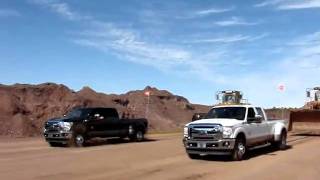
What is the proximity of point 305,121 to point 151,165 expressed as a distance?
69.6 feet

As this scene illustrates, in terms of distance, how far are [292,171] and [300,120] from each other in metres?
21.1

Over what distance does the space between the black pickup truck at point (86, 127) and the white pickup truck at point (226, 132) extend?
815 cm

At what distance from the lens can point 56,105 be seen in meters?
60.3

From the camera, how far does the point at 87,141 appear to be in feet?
93.7

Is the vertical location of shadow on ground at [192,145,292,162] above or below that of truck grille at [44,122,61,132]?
below

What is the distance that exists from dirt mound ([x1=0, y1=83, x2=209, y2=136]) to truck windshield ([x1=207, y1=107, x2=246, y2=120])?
28.4 m

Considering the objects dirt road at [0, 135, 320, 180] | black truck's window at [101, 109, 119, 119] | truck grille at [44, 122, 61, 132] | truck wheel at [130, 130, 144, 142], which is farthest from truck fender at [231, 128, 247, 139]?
truck wheel at [130, 130, 144, 142]

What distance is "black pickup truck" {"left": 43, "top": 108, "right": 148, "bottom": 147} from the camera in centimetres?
2669

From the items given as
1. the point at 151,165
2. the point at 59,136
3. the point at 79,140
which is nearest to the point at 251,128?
the point at 151,165

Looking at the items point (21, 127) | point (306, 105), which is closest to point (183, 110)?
point (21, 127)

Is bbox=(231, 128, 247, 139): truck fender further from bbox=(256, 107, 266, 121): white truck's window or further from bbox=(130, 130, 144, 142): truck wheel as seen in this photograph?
bbox=(130, 130, 144, 142): truck wheel

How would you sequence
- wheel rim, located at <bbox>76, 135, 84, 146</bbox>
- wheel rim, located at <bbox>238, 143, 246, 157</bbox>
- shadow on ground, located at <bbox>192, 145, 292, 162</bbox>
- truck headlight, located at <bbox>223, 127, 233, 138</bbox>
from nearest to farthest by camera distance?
truck headlight, located at <bbox>223, 127, 233, 138</bbox>, wheel rim, located at <bbox>238, 143, 246, 157</bbox>, shadow on ground, located at <bbox>192, 145, 292, 162</bbox>, wheel rim, located at <bbox>76, 135, 84, 146</bbox>

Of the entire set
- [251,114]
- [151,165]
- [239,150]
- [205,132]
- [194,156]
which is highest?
[251,114]

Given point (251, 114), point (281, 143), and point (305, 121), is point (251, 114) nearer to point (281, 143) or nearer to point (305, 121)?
point (281, 143)
